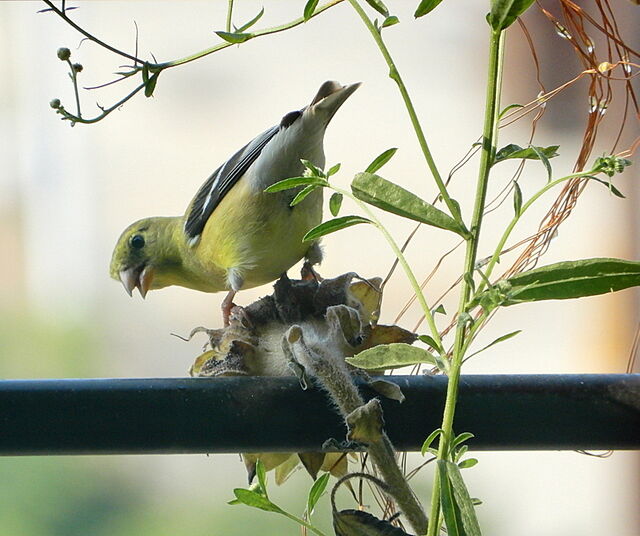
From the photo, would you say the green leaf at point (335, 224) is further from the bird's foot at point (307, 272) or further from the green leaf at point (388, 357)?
the bird's foot at point (307, 272)

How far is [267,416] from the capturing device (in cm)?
50

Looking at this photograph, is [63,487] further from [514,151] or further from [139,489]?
[514,151]

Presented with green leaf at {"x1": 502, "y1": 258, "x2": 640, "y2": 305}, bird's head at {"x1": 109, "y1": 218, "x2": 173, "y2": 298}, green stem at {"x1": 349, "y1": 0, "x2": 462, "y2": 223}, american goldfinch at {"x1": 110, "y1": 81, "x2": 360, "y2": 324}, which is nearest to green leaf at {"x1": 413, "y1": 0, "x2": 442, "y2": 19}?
green stem at {"x1": 349, "y1": 0, "x2": 462, "y2": 223}

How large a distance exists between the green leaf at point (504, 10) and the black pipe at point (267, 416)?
0.72ft

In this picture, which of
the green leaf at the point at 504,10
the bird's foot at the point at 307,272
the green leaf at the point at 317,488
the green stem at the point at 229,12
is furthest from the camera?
the bird's foot at the point at 307,272

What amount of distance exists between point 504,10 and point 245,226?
0.65m

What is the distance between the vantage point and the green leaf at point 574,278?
368 mm

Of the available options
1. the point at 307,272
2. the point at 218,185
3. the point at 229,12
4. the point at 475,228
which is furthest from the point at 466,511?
the point at 218,185

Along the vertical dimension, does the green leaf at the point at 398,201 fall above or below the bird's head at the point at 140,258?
below

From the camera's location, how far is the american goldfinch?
92 cm

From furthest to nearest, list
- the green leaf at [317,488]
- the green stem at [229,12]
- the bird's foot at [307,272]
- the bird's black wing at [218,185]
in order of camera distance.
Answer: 1. the bird's black wing at [218,185]
2. the bird's foot at [307,272]
3. the green stem at [229,12]
4. the green leaf at [317,488]

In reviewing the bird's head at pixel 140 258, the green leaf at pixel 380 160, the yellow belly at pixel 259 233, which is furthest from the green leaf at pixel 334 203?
the bird's head at pixel 140 258

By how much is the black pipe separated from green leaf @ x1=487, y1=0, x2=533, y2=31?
0.72 feet

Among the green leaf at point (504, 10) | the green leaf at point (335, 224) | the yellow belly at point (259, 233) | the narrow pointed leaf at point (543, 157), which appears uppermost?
the yellow belly at point (259, 233)
